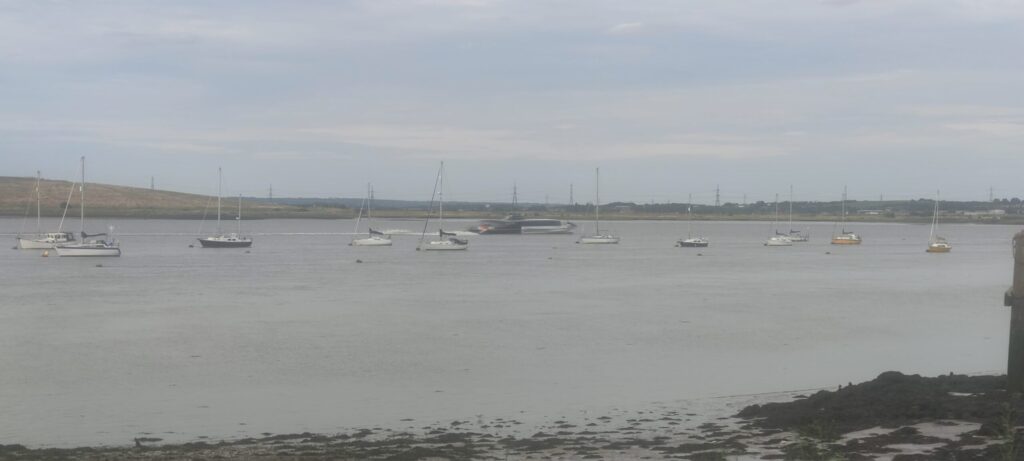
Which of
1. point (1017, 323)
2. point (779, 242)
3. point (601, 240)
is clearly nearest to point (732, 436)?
point (1017, 323)

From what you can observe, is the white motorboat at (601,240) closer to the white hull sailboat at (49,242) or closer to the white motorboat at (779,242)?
the white motorboat at (779,242)

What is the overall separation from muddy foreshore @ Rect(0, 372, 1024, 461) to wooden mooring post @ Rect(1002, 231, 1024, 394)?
28cm

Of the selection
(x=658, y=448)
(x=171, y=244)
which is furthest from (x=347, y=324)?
(x=171, y=244)

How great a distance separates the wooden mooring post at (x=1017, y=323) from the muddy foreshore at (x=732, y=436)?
28cm

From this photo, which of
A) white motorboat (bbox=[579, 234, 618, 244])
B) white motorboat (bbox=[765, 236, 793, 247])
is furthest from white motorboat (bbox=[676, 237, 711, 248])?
white motorboat (bbox=[765, 236, 793, 247])

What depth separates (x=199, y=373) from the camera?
2278cm

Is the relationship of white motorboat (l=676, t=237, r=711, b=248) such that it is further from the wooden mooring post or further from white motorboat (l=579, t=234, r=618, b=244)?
the wooden mooring post

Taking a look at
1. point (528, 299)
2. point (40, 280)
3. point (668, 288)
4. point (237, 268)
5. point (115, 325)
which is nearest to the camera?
point (115, 325)

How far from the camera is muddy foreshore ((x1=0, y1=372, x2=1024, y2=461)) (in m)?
13.0

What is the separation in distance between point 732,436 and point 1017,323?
4.14 metres

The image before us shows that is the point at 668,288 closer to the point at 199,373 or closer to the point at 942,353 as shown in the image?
the point at 942,353

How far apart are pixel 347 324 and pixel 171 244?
74424 millimetres

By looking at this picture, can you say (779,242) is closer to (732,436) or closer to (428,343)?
(428,343)

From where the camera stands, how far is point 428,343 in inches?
1106
